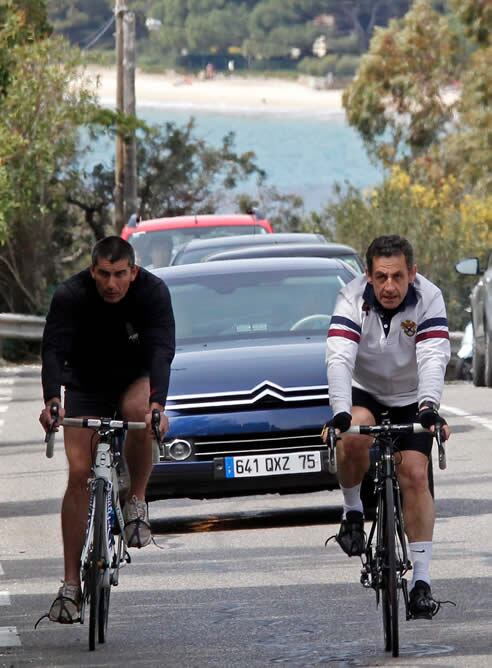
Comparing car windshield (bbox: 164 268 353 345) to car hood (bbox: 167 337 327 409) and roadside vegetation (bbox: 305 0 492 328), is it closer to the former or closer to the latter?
car hood (bbox: 167 337 327 409)

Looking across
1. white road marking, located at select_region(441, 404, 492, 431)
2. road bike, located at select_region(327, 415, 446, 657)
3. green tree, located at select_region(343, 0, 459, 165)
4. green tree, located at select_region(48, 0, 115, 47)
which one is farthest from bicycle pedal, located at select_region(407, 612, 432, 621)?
green tree, located at select_region(48, 0, 115, 47)

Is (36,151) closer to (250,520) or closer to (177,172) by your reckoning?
(177,172)

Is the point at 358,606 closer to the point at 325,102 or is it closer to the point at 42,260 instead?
the point at 42,260

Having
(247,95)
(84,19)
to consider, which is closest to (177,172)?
(84,19)

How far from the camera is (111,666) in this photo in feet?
25.4

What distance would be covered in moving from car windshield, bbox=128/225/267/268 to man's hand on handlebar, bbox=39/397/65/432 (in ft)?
48.3

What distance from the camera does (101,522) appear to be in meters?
8.20

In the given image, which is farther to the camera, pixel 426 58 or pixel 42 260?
pixel 426 58

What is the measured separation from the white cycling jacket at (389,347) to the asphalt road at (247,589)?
0.97 metres

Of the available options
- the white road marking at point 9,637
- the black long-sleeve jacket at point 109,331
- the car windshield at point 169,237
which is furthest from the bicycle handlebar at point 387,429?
the car windshield at point 169,237

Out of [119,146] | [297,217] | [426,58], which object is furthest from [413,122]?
[119,146]

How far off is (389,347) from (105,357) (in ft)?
4.06

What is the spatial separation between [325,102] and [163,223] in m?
147

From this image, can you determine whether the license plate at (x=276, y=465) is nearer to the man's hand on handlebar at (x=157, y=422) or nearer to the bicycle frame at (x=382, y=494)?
the man's hand on handlebar at (x=157, y=422)
